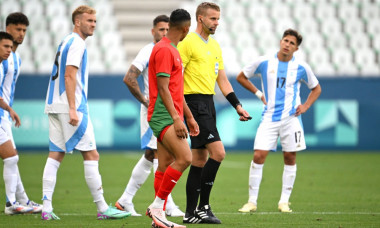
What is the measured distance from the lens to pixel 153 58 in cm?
628

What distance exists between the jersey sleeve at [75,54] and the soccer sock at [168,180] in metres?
1.66

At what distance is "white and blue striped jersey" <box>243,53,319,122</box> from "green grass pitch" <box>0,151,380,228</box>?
1260 millimetres

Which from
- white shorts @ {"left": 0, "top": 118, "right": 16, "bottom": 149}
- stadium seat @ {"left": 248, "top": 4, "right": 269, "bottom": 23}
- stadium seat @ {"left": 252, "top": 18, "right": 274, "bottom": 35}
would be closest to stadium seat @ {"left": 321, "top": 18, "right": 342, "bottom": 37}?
stadium seat @ {"left": 252, "top": 18, "right": 274, "bottom": 35}

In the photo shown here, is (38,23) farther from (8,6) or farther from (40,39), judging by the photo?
(8,6)

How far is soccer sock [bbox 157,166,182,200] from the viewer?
20.7 ft

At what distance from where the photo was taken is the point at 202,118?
7.05m

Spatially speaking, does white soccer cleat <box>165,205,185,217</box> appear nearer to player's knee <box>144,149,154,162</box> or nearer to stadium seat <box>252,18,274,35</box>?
player's knee <box>144,149,154,162</box>

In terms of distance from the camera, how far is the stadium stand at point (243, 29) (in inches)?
883

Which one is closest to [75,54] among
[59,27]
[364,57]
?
[59,27]

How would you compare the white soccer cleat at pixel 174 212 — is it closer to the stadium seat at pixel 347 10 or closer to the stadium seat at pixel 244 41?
the stadium seat at pixel 244 41

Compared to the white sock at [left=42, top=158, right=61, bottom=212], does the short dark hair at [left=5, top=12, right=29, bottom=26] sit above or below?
above

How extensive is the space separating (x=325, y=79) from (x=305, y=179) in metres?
6.41

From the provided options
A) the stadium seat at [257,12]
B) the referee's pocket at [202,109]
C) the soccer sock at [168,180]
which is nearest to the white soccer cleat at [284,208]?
the referee's pocket at [202,109]

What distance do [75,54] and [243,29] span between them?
17093mm
